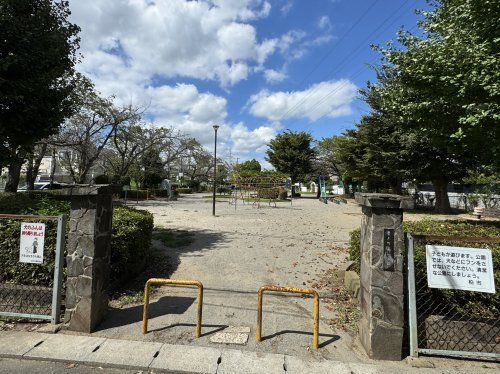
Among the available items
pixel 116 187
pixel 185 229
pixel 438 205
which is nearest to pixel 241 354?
pixel 116 187

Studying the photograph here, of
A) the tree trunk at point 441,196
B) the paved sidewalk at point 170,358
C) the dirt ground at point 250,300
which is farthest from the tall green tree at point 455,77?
the tree trunk at point 441,196

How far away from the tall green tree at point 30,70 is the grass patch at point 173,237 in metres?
4.06

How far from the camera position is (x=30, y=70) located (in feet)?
21.7

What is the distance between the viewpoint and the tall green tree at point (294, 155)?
39.1 m

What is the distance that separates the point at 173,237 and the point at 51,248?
4.90m

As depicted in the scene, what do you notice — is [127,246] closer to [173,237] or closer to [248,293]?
[248,293]

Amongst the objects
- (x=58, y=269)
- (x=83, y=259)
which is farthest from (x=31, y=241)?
(x=83, y=259)

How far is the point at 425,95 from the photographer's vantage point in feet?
23.7

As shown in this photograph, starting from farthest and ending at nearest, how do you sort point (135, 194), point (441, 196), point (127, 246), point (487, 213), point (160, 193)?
point (160, 193)
point (135, 194)
point (441, 196)
point (487, 213)
point (127, 246)

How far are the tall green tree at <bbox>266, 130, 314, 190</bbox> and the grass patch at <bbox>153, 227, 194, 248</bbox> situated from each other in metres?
29.7

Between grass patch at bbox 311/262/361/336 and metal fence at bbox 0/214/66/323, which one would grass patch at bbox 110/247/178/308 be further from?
grass patch at bbox 311/262/361/336

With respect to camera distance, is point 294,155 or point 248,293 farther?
point 294,155

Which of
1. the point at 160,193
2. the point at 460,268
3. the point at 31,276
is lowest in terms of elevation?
the point at 31,276

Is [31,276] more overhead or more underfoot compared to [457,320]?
more overhead
